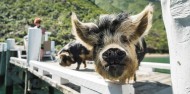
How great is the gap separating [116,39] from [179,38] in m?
2.05

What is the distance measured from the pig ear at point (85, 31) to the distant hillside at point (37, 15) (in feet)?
182

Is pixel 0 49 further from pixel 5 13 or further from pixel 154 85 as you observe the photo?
pixel 5 13

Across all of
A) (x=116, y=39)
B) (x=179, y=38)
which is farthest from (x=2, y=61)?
(x=179, y=38)

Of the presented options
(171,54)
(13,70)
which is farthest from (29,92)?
(171,54)

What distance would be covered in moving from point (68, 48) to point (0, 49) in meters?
9.50

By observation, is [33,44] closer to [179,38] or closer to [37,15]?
[179,38]

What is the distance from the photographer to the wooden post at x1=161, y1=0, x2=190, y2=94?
189 cm

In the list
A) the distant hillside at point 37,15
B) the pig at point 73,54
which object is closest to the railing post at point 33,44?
the pig at point 73,54

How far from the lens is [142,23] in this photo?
4086 millimetres

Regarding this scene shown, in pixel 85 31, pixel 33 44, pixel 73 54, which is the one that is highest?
pixel 33 44

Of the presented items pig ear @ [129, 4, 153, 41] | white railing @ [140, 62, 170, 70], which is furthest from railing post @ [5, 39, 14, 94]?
pig ear @ [129, 4, 153, 41]

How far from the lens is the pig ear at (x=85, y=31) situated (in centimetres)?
426

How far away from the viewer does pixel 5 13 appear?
73.9 metres

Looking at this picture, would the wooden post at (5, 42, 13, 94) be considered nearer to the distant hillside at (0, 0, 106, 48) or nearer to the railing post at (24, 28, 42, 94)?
the railing post at (24, 28, 42, 94)
